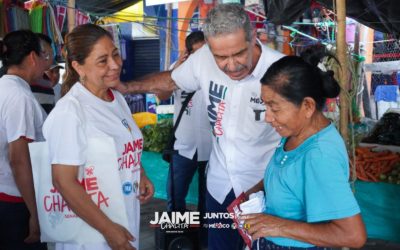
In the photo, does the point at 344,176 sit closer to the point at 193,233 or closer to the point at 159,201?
the point at 193,233

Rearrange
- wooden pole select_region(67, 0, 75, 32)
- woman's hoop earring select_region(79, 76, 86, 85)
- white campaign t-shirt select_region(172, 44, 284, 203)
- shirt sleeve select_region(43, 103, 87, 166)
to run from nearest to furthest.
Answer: shirt sleeve select_region(43, 103, 87, 166) < woman's hoop earring select_region(79, 76, 86, 85) < white campaign t-shirt select_region(172, 44, 284, 203) < wooden pole select_region(67, 0, 75, 32)

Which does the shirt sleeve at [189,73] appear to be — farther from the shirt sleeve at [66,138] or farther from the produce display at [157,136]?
the produce display at [157,136]

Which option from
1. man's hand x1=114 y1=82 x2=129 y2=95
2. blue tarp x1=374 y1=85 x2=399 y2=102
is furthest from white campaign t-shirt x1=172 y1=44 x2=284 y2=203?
blue tarp x1=374 y1=85 x2=399 y2=102

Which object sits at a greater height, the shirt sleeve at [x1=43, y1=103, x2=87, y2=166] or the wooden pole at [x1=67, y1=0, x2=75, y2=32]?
the wooden pole at [x1=67, y1=0, x2=75, y2=32]

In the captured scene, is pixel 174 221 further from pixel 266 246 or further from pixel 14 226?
pixel 266 246

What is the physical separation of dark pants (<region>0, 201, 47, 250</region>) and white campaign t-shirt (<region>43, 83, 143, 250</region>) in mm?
676

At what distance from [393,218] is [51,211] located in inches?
133

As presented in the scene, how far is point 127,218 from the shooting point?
→ 1.84m

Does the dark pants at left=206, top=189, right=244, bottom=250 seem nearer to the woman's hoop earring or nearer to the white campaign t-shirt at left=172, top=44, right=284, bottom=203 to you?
the white campaign t-shirt at left=172, top=44, right=284, bottom=203

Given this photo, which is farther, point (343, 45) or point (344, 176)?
point (343, 45)

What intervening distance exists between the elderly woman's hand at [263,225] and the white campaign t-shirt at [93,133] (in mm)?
577

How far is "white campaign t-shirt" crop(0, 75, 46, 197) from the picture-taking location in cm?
226

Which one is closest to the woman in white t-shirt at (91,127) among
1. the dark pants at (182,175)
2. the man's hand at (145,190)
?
the man's hand at (145,190)

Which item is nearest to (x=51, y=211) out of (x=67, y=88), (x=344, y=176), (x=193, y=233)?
(x=67, y=88)
